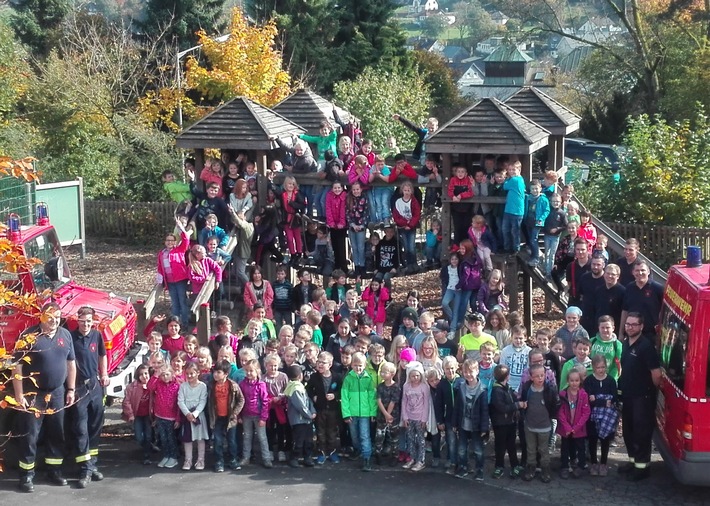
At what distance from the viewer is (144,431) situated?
473 inches

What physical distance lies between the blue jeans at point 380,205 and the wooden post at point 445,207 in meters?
0.77

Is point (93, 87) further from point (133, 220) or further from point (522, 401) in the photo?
point (522, 401)

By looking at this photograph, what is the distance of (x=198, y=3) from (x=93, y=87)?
9096 mm

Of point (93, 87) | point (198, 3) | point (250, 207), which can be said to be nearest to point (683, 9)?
point (198, 3)

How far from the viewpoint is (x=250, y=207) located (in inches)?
629

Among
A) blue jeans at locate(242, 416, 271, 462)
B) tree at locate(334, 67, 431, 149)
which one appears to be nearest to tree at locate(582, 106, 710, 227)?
tree at locate(334, 67, 431, 149)

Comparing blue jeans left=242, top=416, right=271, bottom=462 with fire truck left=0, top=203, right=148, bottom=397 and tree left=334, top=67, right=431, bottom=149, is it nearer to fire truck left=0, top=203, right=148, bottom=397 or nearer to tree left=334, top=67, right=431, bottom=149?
fire truck left=0, top=203, right=148, bottom=397

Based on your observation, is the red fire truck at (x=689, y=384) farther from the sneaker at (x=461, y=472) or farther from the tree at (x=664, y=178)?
the tree at (x=664, y=178)

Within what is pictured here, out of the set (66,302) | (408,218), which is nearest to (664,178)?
(408,218)

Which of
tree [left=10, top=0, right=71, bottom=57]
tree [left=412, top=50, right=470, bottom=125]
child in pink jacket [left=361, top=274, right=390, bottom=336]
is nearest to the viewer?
child in pink jacket [left=361, top=274, right=390, bottom=336]

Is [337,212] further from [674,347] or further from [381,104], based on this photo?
[381,104]

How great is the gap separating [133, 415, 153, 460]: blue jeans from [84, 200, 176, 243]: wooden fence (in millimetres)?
14018

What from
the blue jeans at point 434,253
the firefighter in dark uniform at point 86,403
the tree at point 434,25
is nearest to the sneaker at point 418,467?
the firefighter in dark uniform at point 86,403

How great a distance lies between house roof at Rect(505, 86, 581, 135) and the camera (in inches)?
697
